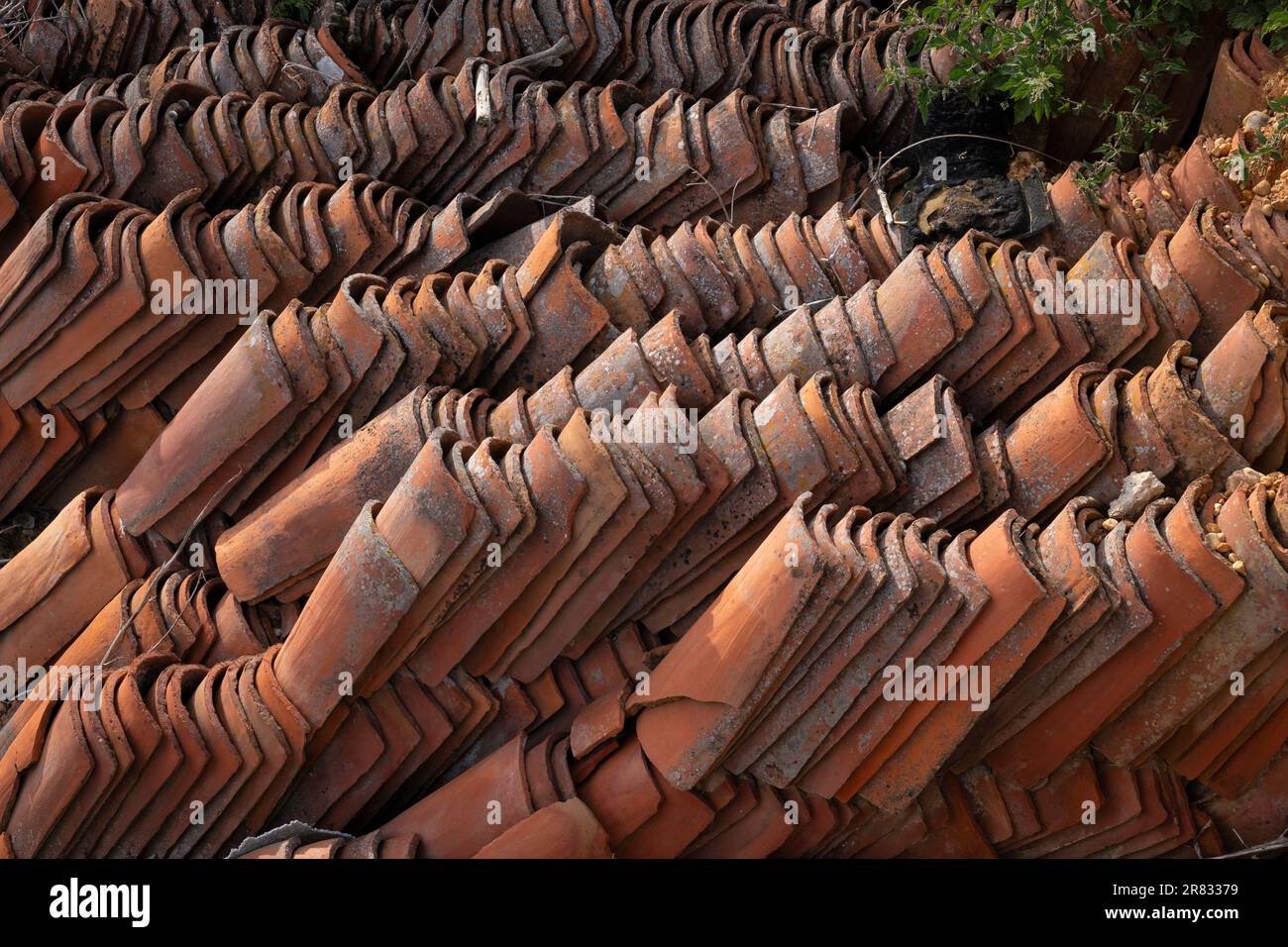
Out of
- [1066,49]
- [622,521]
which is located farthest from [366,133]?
[1066,49]

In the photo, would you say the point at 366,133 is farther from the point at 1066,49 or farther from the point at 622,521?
the point at 1066,49

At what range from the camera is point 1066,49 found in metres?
5.94

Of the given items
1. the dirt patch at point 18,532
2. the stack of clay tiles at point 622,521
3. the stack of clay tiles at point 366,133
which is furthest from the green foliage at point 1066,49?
the dirt patch at point 18,532

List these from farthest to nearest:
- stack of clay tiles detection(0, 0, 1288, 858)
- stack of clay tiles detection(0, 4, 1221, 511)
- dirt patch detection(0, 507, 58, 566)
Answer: dirt patch detection(0, 507, 58, 566)
stack of clay tiles detection(0, 4, 1221, 511)
stack of clay tiles detection(0, 0, 1288, 858)

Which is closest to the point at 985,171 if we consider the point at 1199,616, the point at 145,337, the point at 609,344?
the point at 609,344

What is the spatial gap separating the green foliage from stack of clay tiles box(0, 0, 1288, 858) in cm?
43

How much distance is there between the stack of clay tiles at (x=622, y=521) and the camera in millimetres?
4465

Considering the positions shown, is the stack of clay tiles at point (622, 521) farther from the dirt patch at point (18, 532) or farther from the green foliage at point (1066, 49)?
the green foliage at point (1066, 49)

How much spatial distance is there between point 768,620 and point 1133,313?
6.16 ft

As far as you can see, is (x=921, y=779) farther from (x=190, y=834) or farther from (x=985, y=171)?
(x=985, y=171)

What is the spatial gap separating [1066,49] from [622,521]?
288 cm

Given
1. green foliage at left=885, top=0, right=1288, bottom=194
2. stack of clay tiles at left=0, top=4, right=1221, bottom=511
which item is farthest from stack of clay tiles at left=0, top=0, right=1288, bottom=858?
green foliage at left=885, top=0, right=1288, bottom=194

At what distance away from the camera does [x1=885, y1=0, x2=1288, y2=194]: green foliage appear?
586 centimetres

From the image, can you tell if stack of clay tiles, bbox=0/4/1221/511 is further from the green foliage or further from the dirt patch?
the green foliage
